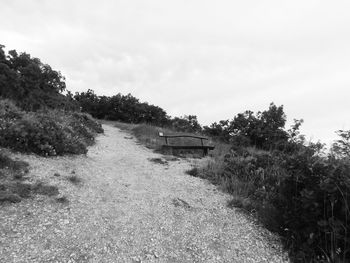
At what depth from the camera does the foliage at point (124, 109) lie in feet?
97.9

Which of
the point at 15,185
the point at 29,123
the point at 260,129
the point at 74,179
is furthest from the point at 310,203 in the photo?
the point at 260,129

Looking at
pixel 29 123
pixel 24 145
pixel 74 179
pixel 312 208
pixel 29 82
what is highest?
pixel 29 82

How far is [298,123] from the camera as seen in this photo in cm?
1105

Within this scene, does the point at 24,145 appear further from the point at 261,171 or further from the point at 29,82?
the point at 29,82

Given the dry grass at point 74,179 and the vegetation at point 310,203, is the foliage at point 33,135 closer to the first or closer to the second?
the dry grass at point 74,179

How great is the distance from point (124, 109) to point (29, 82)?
19861 mm

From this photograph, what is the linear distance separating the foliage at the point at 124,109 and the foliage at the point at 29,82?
15.8 m

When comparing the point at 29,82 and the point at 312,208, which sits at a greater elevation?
the point at 29,82

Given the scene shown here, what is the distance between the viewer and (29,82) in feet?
36.9

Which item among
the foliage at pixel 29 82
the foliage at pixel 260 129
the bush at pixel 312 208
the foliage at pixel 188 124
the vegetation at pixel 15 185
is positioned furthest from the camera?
the foliage at pixel 188 124

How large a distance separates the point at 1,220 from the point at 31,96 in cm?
900

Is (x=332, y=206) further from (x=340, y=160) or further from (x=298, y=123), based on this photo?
(x=298, y=123)

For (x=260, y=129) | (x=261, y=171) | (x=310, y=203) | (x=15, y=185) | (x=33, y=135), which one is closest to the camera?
(x=310, y=203)

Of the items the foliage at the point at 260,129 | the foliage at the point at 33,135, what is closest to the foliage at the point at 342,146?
the foliage at the point at 33,135
